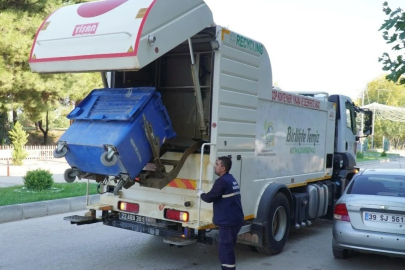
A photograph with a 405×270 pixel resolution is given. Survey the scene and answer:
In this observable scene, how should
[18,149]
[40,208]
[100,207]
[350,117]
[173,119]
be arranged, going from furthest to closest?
[18,149] < [350,117] < [40,208] < [173,119] < [100,207]

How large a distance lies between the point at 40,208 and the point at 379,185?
21.4ft

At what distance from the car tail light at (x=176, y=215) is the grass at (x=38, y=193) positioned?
4703mm

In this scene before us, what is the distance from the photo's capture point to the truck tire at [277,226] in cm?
659

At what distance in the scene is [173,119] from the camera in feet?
22.5

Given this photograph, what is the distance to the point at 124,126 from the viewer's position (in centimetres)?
531

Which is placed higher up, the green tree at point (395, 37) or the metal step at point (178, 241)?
the green tree at point (395, 37)

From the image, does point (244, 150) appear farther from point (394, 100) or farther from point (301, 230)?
point (394, 100)

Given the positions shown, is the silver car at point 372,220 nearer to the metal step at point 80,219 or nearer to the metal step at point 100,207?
the metal step at point 100,207

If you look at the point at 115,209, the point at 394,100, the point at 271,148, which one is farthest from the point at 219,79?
the point at 394,100

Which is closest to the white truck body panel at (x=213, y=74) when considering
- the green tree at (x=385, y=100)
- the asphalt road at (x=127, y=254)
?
the asphalt road at (x=127, y=254)

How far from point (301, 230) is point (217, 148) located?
395cm

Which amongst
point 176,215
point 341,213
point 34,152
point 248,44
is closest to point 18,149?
point 34,152

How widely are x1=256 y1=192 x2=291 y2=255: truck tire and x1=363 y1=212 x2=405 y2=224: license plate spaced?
1267 mm

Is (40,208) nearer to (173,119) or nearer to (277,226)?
(173,119)
